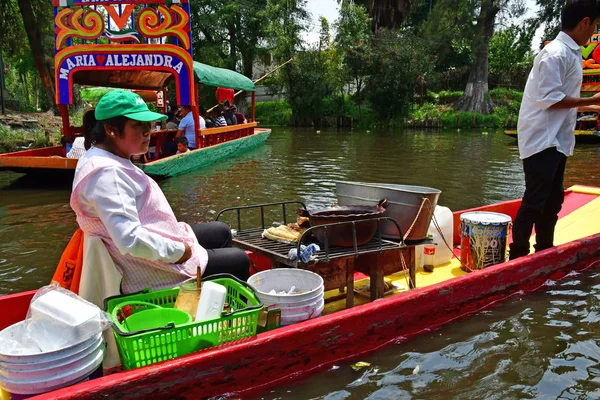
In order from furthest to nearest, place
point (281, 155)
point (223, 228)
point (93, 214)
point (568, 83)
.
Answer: point (281, 155)
point (568, 83)
point (223, 228)
point (93, 214)

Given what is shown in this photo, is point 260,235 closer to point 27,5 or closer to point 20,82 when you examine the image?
point 27,5

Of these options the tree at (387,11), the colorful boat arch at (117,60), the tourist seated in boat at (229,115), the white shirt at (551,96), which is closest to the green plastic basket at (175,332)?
the white shirt at (551,96)

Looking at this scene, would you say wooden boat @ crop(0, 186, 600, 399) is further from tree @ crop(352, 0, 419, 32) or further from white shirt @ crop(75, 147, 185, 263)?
tree @ crop(352, 0, 419, 32)

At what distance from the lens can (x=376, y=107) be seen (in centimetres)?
3491

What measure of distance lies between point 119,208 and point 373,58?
3217 centimetres

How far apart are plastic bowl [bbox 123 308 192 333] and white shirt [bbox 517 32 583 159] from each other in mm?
3377

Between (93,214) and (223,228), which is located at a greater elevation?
(93,214)

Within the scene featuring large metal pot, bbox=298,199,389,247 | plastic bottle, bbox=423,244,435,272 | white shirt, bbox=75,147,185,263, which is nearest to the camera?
white shirt, bbox=75,147,185,263

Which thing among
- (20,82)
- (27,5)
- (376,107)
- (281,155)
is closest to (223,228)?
(281,155)

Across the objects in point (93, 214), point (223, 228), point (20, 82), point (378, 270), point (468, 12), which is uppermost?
point (468, 12)

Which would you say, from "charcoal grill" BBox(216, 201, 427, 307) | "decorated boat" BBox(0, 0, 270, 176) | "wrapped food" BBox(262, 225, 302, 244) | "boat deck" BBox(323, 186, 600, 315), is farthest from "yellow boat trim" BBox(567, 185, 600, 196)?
"decorated boat" BBox(0, 0, 270, 176)

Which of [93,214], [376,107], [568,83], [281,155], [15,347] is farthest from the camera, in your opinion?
[376,107]

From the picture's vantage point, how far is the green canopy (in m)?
14.6

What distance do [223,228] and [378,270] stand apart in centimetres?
131
